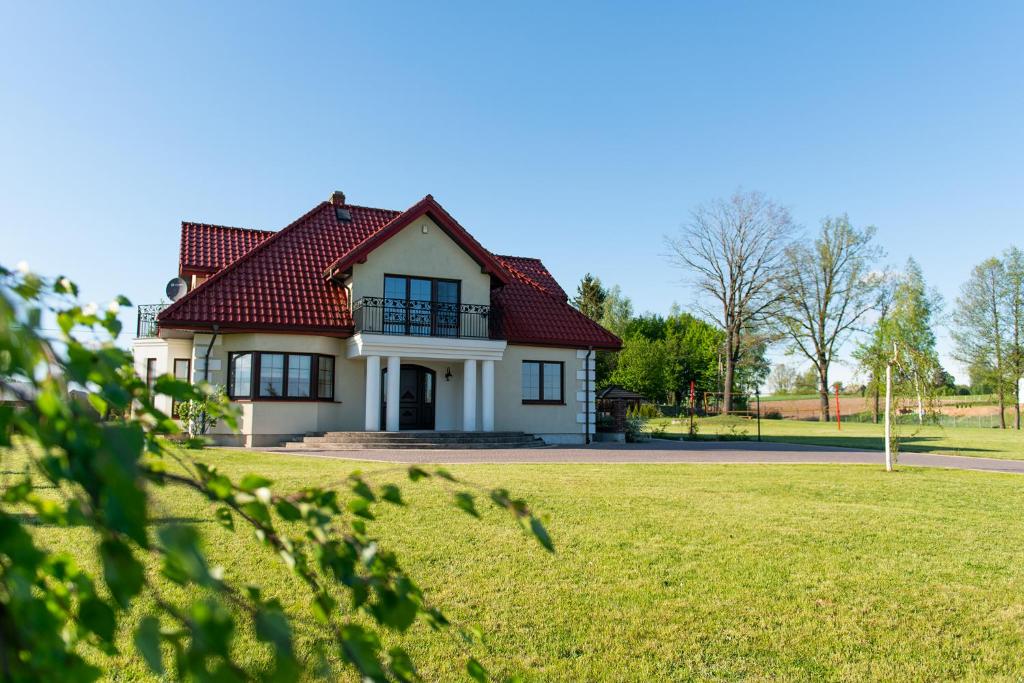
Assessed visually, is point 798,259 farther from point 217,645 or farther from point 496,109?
point 217,645

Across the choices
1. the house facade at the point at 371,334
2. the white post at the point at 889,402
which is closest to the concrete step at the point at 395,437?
the house facade at the point at 371,334

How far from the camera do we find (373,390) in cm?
1897

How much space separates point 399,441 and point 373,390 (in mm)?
1876

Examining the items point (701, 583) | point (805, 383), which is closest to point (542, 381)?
point (701, 583)

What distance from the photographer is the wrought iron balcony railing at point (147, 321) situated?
23.4m

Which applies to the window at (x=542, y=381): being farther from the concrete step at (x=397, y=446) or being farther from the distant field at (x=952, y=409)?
the distant field at (x=952, y=409)

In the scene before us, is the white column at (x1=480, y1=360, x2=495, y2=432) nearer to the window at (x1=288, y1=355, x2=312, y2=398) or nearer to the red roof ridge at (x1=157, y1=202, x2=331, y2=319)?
the window at (x1=288, y1=355, x2=312, y2=398)

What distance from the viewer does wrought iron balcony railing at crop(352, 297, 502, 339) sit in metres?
19.4

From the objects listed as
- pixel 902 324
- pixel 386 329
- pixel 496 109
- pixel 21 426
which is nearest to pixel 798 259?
pixel 902 324

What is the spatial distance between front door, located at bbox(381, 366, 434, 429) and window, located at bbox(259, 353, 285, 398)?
143 inches

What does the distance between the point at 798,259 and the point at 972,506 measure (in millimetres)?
40158

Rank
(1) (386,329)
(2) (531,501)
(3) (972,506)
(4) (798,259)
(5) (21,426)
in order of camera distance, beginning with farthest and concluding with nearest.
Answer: (4) (798,259) < (1) (386,329) < (3) (972,506) < (2) (531,501) < (5) (21,426)

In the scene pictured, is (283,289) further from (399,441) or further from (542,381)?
(542,381)

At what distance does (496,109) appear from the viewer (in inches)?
830
